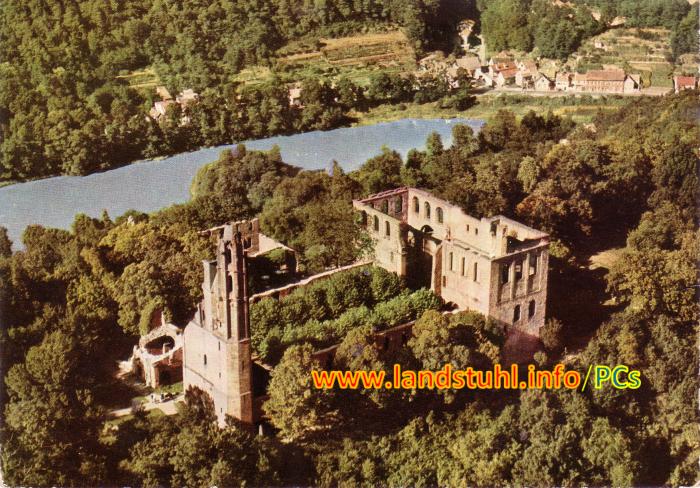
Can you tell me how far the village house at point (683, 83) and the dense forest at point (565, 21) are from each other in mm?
1748

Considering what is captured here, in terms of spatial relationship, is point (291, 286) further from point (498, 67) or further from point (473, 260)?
point (498, 67)

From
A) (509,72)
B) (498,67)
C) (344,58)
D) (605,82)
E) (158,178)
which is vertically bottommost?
(158,178)

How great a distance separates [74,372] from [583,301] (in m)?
19.1

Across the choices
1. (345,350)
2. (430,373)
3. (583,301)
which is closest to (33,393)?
(345,350)

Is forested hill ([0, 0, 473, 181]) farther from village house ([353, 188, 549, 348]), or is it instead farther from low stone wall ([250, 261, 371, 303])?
low stone wall ([250, 261, 371, 303])

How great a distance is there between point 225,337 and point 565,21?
3287 centimetres

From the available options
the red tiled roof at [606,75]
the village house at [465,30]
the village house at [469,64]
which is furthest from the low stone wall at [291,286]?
the red tiled roof at [606,75]

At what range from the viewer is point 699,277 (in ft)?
124

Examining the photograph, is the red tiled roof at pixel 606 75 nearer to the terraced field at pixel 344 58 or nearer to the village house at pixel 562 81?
the village house at pixel 562 81

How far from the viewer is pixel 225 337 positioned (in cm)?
2986

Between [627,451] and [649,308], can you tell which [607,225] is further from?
[627,451]

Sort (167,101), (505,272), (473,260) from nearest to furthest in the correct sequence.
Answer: (505,272) < (473,260) < (167,101)

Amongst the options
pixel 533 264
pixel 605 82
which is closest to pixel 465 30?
pixel 605 82

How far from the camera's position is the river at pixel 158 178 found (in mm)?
40188
